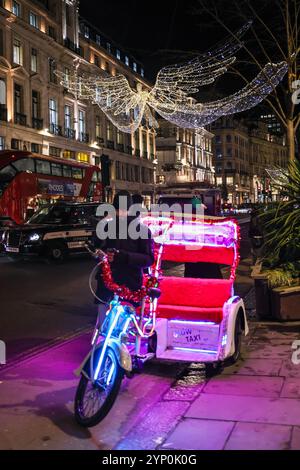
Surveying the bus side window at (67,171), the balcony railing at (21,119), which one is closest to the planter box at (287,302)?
the bus side window at (67,171)

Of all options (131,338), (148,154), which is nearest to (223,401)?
(131,338)

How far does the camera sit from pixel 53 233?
1841 centimetres

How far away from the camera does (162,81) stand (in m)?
16.0

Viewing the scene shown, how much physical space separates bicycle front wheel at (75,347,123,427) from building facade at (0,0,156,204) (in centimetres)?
2952

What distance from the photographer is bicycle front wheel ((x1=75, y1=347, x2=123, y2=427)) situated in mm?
4559

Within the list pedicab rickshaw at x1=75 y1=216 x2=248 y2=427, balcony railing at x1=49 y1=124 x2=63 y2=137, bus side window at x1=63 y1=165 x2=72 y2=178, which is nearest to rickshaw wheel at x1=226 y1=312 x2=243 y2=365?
pedicab rickshaw at x1=75 y1=216 x2=248 y2=427

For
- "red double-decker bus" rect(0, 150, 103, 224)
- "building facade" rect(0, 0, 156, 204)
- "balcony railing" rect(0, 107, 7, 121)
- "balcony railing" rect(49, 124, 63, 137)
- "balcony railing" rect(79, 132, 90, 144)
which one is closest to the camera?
"red double-decker bus" rect(0, 150, 103, 224)

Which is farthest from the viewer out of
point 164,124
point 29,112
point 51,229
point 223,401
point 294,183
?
point 164,124

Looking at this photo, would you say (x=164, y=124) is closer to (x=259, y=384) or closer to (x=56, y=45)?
(x=56, y=45)

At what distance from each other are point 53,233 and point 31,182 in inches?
410

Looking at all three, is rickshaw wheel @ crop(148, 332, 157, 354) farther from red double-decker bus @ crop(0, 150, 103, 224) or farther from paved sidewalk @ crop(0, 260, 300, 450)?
red double-decker bus @ crop(0, 150, 103, 224)

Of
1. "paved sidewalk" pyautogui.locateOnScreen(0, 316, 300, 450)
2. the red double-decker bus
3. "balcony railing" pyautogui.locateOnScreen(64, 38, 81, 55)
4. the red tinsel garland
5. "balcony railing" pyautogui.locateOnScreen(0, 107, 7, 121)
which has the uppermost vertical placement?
"balcony railing" pyautogui.locateOnScreen(64, 38, 81, 55)

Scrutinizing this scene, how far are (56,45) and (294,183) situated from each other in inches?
1671

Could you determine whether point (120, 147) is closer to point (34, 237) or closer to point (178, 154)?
point (178, 154)
